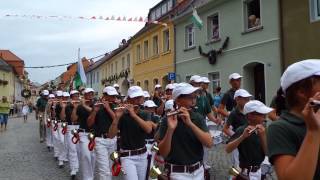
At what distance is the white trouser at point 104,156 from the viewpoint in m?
7.95

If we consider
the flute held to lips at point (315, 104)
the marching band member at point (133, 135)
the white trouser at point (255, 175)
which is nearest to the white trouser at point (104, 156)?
the marching band member at point (133, 135)

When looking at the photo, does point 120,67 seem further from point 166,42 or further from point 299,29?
point 299,29

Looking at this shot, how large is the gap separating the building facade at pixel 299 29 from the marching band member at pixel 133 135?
10.3m

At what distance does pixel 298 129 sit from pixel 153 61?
3042cm

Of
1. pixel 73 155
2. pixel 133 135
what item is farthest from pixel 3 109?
pixel 133 135

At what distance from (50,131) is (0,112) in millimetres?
10554

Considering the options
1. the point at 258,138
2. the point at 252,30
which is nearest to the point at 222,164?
the point at 258,138

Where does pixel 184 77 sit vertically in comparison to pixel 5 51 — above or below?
below

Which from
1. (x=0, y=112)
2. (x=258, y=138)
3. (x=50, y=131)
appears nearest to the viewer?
(x=258, y=138)

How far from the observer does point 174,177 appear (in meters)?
5.11

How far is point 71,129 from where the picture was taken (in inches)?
435

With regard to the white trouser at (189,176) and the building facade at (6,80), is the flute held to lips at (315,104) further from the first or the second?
the building facade at (6,80)

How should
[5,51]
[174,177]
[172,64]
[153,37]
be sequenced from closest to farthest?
[174,177]
[172,64]
[153,37]
[5,51]

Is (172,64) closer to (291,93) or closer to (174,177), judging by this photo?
(174,177)
